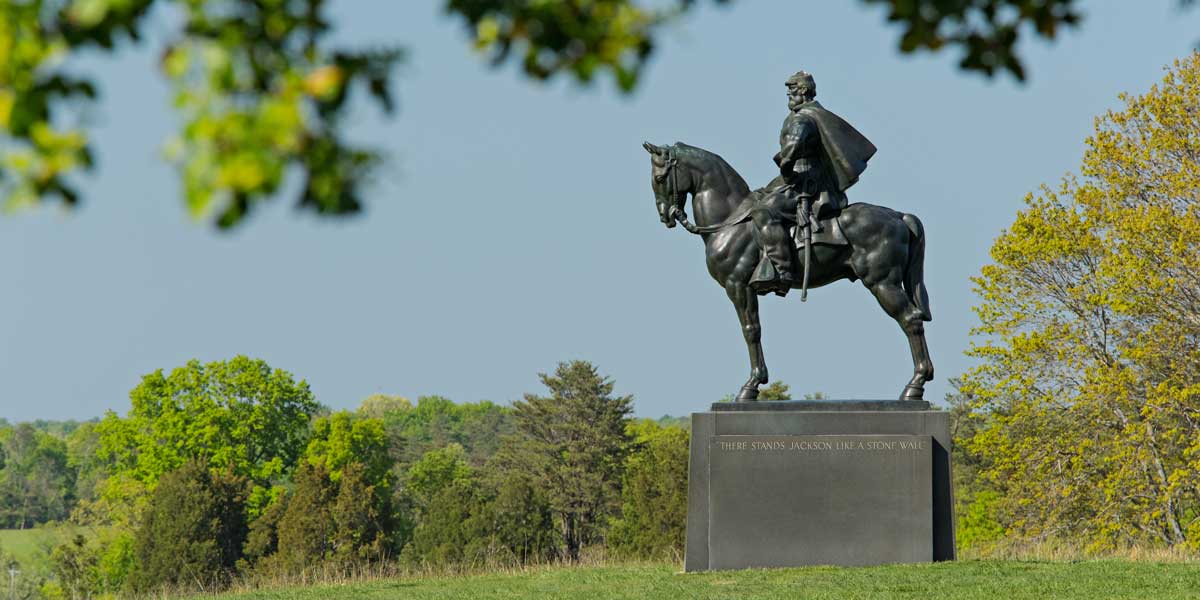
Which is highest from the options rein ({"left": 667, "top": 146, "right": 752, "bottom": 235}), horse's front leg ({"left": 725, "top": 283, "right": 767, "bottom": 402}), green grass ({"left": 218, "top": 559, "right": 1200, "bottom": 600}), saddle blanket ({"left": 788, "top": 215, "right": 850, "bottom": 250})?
rein ({"left": 667, "top": 146, "right": 752, "bottom": 235})

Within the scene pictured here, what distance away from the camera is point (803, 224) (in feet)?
48.1

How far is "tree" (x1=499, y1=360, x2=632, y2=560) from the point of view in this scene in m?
52.8

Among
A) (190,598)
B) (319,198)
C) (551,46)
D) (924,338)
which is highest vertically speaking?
(924,338)

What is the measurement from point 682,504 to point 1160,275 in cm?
1529

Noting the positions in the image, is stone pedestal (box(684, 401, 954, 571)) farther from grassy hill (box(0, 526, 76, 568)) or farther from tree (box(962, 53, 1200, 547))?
grassy hill (box(0, 526, 76, 568))

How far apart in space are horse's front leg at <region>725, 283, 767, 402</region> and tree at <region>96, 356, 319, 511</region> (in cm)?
3702

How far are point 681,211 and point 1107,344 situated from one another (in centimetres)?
1679

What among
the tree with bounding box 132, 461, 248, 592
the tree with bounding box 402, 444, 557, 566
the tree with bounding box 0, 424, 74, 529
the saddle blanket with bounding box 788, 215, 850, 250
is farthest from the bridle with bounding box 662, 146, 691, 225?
the tree with bounding box 0, 424, 74, 529

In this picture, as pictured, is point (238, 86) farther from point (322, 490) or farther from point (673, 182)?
point (322, 490)

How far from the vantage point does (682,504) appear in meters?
39.2

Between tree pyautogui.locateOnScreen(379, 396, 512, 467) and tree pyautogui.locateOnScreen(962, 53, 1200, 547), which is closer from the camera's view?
tree pyautogui.locateOnScreen(962, 53, 1200, 547)

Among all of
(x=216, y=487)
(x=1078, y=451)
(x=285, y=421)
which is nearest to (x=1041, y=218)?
(x=1078, y=451)

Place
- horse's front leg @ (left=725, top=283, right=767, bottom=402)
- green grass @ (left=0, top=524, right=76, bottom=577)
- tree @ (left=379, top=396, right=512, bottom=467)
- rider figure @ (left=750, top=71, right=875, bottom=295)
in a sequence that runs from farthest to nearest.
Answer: tree @ (left=379, top=396, right=512, bottom=467), green grass @ (left=0, top=524, right=76, bottom=577), horse's front leg @ (left=725, top=283, right=767, bottom=402), rider figure @ (left=750, top=71, right=875, bottom=295)

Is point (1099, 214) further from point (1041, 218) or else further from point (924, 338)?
point (924, 338)
